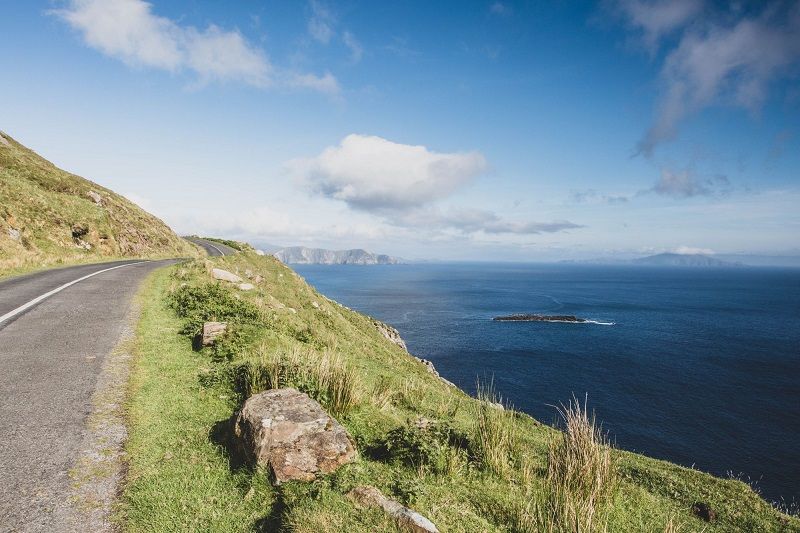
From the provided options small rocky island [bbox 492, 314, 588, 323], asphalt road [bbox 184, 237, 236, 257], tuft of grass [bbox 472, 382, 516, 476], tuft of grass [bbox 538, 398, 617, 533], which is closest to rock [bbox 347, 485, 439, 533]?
tuft of grass [bbox 538, 398, 617, 533]

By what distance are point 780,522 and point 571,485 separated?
7.83 meters

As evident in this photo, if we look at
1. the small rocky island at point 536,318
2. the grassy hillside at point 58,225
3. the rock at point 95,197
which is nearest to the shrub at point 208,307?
the grassy hillside at point 58,225

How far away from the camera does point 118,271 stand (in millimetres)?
25906

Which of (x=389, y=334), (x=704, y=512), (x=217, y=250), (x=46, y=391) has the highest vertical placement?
(x=217, y=250)

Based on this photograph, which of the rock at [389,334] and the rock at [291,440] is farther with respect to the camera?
the rock at [389,334]

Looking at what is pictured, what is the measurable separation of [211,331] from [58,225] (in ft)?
121

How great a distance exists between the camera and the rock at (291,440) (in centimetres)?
608

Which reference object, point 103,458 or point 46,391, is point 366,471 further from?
point 46,391

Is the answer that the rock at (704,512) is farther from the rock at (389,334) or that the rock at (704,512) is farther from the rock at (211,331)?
the rock at (389,334)

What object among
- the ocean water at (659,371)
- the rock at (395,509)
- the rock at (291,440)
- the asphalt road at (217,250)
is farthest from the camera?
the asphalt road at (217,250)

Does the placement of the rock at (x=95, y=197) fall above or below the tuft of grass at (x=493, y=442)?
above

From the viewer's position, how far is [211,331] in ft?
38.3

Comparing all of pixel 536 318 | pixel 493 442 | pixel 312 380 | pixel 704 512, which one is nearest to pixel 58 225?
pixel 312 380

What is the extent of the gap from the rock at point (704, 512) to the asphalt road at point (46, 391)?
41.8 ft
